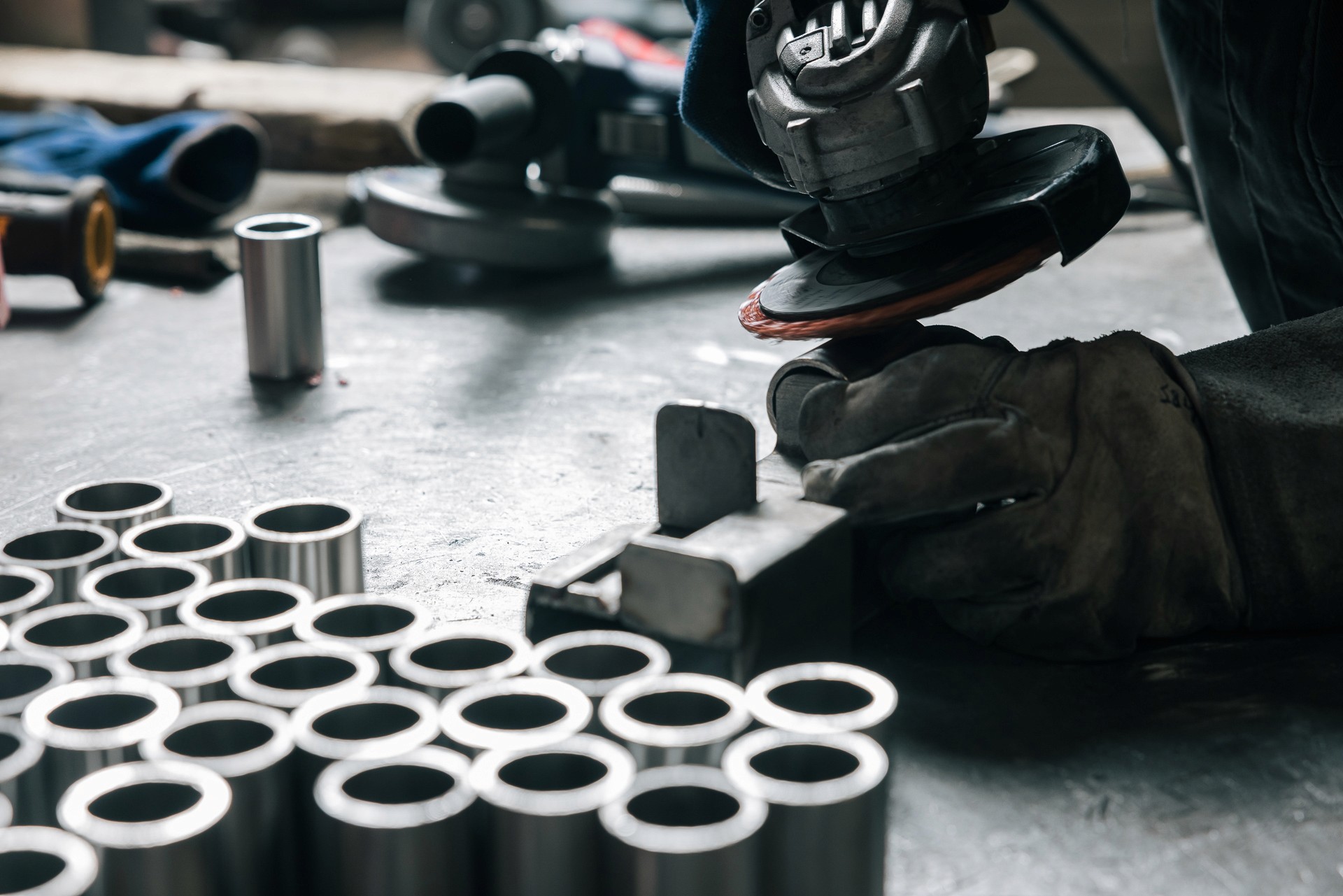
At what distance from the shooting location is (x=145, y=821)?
3.20 feet

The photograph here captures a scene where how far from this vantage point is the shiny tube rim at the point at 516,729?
0.98 metres

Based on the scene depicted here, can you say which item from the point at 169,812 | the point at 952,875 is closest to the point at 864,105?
the point at 952,875

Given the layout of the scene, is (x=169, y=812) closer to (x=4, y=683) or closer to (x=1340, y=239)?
(x=4, y=683)

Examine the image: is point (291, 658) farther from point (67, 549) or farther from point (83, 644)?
point (67, 549)

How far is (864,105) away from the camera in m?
1.48

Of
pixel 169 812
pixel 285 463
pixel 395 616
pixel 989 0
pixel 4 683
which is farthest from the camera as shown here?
pixel 285 463

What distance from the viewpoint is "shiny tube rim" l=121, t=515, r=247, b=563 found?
1323 millimetres

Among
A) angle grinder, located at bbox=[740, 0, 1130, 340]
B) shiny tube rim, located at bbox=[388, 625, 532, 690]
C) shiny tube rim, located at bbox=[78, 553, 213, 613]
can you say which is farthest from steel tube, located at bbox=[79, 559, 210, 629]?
angle grinder, located at bbox=[740, 0, 1130, 340]

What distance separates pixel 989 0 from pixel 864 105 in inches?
10.7

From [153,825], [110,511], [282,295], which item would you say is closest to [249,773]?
[153,825]

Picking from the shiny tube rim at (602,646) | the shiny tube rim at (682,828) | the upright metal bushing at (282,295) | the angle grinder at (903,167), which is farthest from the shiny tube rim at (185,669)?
the upright metal bushing at (282,295)

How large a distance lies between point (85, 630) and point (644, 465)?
99cm

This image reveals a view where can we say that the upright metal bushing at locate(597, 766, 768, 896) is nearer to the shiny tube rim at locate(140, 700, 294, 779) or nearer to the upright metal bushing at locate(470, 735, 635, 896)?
the upright metal bushing at locate(470, 735, 635, 896)

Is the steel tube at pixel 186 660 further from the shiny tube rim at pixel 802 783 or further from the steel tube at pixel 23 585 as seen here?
the shiny tube rim at pixel 802 783
